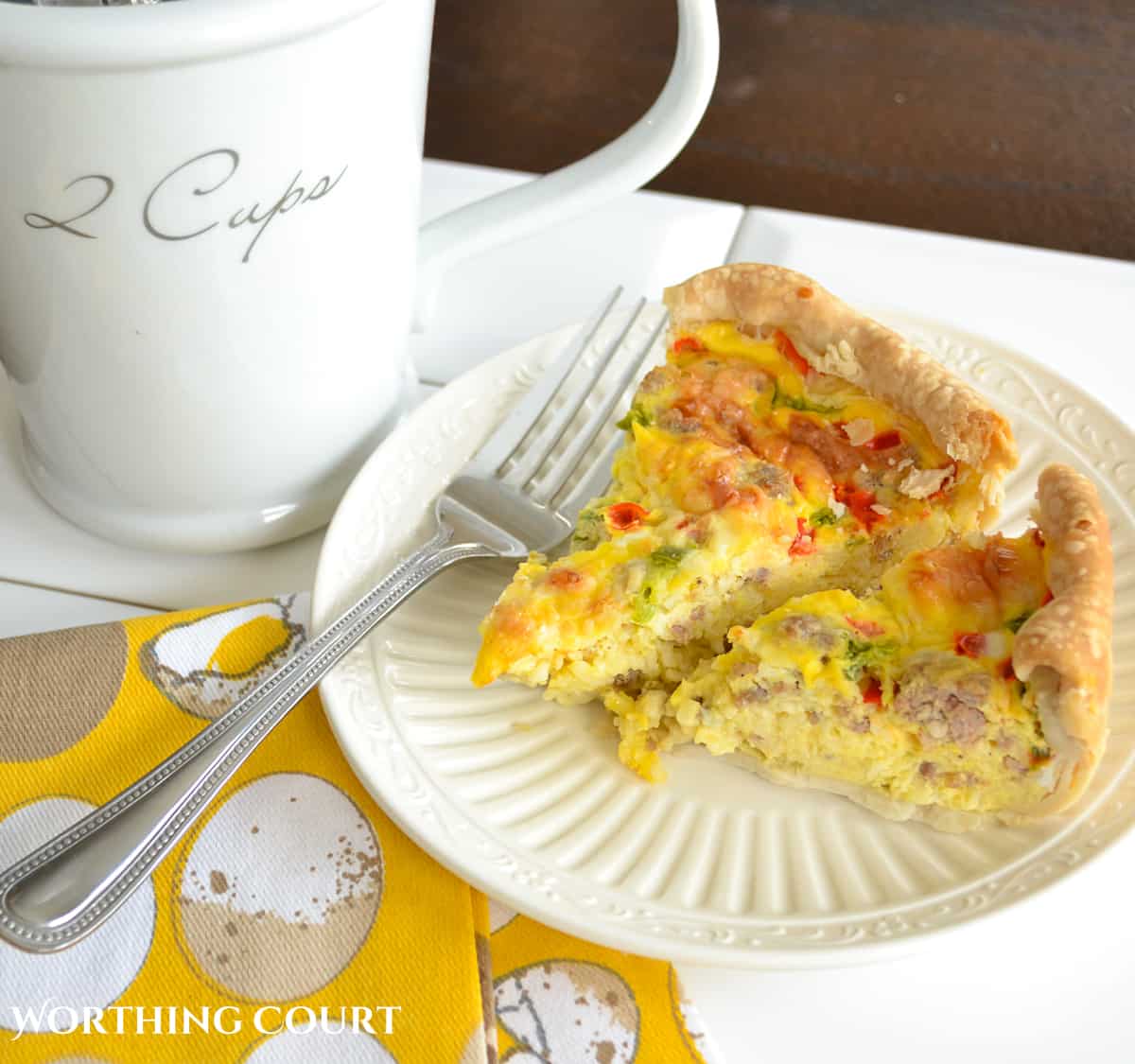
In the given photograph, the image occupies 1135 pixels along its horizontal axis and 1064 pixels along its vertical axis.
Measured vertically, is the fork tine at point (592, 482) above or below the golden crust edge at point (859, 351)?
below

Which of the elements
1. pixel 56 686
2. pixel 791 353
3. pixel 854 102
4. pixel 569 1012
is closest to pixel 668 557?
pixel 791 353

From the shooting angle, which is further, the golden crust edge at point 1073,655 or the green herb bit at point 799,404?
the green herb bit at point 799,404

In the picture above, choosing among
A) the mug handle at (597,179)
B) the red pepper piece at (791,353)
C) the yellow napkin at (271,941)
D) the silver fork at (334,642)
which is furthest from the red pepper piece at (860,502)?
the yellow napkin at (271,941)

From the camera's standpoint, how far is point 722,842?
42.1 inches

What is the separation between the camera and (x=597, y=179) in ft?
4.13

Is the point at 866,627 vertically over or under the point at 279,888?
over

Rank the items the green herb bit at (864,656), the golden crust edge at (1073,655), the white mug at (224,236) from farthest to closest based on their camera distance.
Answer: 1. the green herb bit at (864,656)
2. the golden crust edge at (1073,655)
3. the white mug at (224,236)

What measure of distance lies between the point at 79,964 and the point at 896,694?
677 mm

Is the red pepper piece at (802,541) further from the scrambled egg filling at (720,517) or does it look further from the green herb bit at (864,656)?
the green herb bit at (864,656)

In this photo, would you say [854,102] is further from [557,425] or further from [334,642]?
[334,642]

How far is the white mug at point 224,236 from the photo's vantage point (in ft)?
2.93

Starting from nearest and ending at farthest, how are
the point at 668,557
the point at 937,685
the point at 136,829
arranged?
the point at 136,829
the point at 937,685
the point at 668,557

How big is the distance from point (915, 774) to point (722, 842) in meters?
0.18

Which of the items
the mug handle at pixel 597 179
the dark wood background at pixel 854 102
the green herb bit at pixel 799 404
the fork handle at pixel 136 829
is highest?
the mug handle at pixel 597 179
